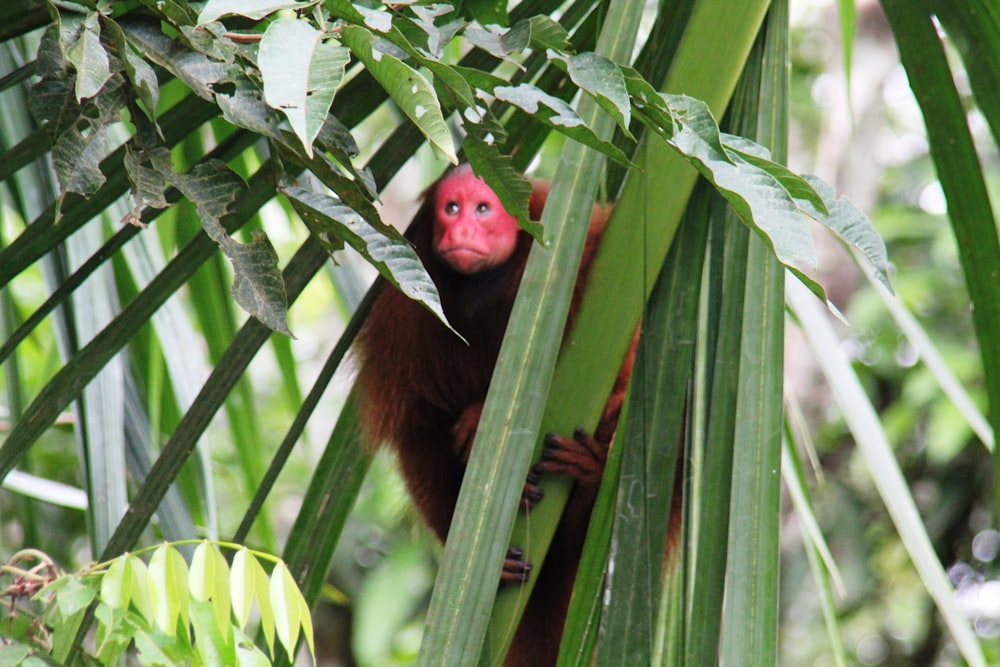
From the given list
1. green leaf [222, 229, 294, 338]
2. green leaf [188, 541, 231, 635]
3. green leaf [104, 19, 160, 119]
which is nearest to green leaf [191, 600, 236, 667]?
green leaf [188, 541, 231, 635]

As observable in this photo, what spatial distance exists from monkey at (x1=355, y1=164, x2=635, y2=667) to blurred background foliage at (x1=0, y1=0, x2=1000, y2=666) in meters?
1.51

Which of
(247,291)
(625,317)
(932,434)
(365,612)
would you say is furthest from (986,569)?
(247,291)

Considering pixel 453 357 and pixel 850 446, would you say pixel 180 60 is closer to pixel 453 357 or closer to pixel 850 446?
pixel 453 357

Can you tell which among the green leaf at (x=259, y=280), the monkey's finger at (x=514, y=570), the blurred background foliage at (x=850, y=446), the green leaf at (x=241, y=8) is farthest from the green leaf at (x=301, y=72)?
the blurred background foliage at (x=850, y=446)

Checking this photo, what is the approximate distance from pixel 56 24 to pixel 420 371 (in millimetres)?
1222

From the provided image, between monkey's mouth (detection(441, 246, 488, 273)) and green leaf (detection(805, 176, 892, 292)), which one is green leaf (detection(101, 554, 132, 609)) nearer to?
green leaf (detection(805, 176, 892, 292))

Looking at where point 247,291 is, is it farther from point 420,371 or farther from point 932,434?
point 932,434

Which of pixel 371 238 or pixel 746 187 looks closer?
pixel 746 187

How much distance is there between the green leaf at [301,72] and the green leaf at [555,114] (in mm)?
189

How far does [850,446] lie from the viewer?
520 cm

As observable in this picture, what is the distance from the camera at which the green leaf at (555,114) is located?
832 mm

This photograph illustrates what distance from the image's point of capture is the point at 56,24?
0.83 m

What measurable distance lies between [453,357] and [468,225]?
0.26 metres

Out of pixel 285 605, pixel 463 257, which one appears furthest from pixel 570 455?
pixel 463 257
